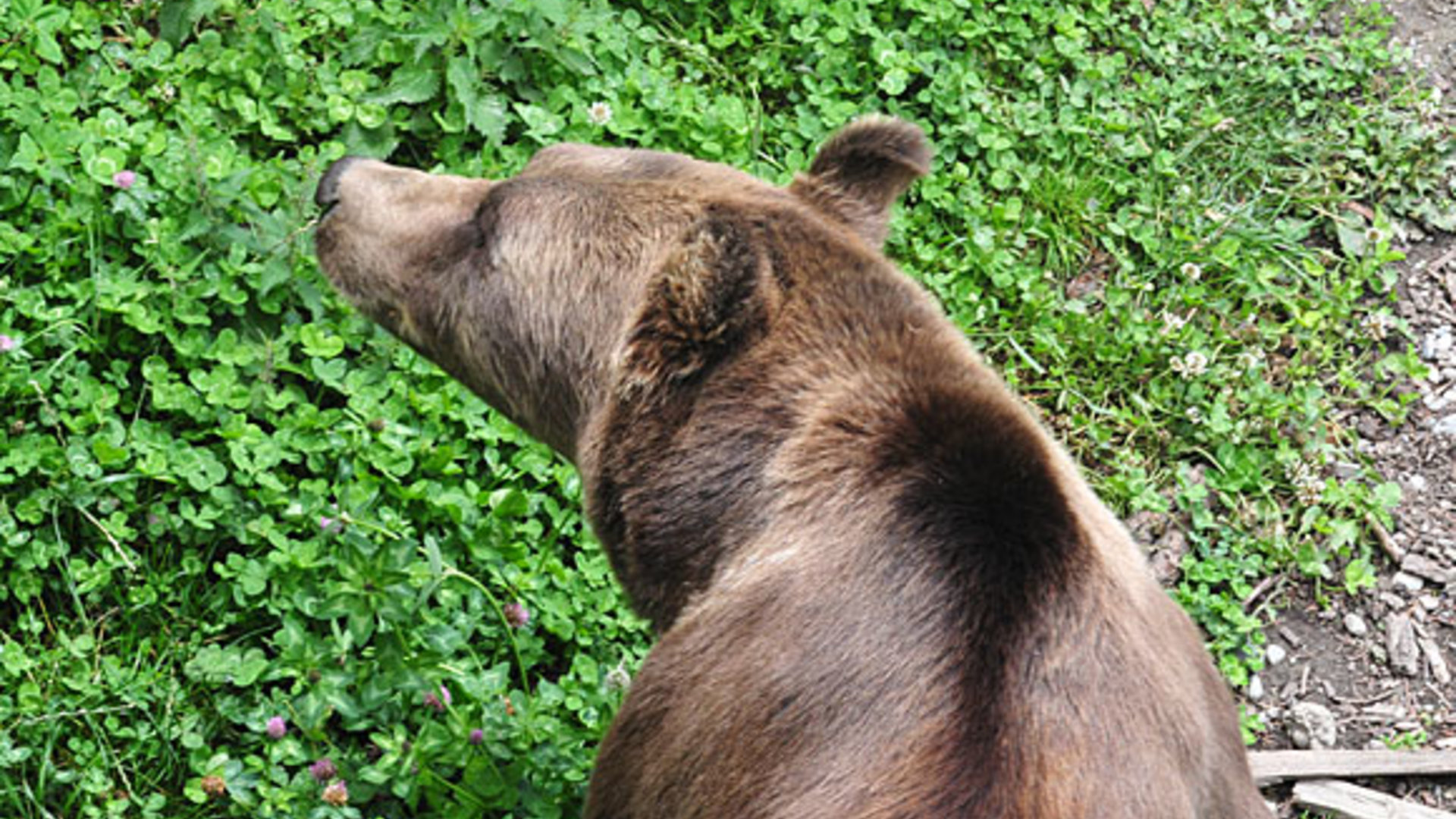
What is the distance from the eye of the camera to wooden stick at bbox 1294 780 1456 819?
5.11 metres

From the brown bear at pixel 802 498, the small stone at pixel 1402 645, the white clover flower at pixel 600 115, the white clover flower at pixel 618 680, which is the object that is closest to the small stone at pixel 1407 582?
the small stone at pixel 1402 645

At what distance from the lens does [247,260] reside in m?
5.30

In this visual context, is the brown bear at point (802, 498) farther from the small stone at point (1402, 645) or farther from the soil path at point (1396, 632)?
the small stone at point (1402, 645)

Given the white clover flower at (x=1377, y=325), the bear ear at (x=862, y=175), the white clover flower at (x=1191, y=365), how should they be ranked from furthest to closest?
the white clover flower at (x=1377, y=325)
the white clover flower at (x=1191, y=365)
the bear ear at (x=862, y=175)

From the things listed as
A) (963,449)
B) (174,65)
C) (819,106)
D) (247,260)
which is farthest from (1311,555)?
(174,65)

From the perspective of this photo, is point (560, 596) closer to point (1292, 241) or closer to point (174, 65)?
point (174, 65)

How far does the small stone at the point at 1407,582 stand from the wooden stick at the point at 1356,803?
813mm

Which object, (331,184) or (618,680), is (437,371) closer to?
(331,184)

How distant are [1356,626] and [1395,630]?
121mm

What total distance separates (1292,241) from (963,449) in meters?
3.47

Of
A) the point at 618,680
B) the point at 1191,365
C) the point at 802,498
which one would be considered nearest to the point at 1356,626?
the point at 1191,365

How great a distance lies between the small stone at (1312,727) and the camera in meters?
5.32

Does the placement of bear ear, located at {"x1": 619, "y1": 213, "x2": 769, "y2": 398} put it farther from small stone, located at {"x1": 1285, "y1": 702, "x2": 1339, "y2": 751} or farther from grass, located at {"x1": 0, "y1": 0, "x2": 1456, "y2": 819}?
small stone, located at {"x1": 1285, "y1": 702, "x2": 1339, "y2": 751}

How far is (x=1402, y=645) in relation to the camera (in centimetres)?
558
